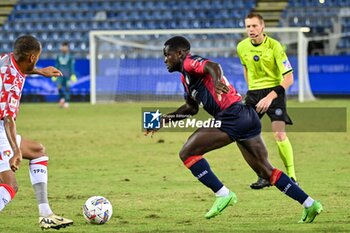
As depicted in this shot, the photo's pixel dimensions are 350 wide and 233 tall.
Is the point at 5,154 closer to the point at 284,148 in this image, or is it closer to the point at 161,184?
the point at 161,184

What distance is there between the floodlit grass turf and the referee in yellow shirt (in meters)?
0.54

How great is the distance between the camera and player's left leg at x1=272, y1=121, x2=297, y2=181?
11219mm

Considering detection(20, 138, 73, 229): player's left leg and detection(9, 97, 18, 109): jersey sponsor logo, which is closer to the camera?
detection(9, 97, 18, 109): jersey sponsor logo

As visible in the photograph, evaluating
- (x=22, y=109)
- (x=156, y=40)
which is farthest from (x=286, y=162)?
(x=156, y=40)

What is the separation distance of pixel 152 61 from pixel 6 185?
2457cm

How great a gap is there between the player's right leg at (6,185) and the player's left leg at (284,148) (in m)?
4.58

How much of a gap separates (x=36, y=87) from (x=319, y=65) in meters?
10.4

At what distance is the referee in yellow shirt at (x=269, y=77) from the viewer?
1116 centimetres

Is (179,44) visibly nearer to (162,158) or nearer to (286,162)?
(286,162)

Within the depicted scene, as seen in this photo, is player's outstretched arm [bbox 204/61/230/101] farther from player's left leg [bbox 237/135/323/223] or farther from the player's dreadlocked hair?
the player's dreadlocked hair

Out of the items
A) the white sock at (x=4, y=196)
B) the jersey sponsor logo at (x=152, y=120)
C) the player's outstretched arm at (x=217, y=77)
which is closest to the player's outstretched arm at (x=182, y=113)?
the jersey sponsor logo at (x=152, y=120)

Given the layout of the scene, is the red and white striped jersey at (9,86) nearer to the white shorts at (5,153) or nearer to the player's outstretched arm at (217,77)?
the white shorts at (5,153)

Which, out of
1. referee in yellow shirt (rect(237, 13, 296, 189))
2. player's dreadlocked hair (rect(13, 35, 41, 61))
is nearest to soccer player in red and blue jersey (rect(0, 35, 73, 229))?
player's dreadlocked hair (rect(13, 35, 41, 61))

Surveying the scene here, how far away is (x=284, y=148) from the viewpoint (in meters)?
11.3
